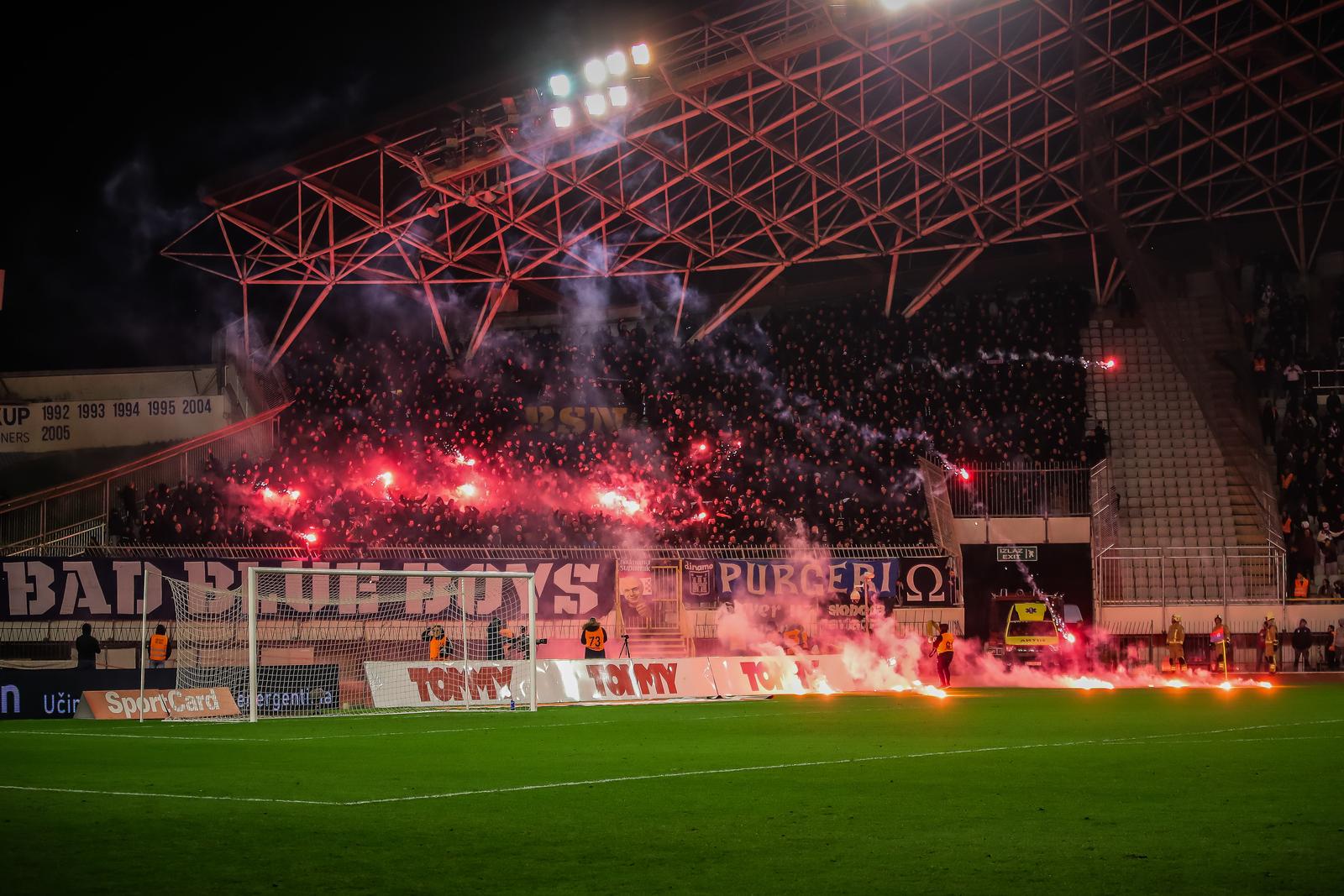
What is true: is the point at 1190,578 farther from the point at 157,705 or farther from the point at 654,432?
the point at 157,705

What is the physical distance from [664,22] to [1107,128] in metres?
14.1

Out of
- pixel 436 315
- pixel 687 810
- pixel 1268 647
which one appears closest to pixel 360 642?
pixel 436 315

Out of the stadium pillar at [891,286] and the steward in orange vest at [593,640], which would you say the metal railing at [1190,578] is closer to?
the stadium pillar at [891,286]

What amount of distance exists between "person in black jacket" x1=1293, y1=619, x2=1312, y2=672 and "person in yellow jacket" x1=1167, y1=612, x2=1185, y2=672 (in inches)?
135

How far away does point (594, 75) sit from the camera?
3244cm

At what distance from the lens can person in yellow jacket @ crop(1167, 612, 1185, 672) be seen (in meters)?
33.8

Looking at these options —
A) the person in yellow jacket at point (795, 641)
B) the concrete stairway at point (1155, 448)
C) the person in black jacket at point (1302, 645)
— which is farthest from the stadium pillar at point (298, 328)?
the person in black jacket at point (1302, 645)

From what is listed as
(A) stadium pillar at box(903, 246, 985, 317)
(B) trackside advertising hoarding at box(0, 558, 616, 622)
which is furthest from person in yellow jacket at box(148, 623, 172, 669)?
(A) stadium pillar at box(903, 246, 985, 317)

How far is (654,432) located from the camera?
43094mm

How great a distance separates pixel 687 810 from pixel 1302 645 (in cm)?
3041

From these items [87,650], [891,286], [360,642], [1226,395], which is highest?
[891,286]

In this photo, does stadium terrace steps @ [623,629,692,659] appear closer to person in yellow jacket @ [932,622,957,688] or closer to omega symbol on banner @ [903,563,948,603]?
omega symbol on banner @ [903,563,948,603]

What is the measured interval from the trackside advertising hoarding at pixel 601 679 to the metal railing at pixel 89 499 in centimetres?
1166

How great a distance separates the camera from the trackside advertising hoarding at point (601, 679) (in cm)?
2514
